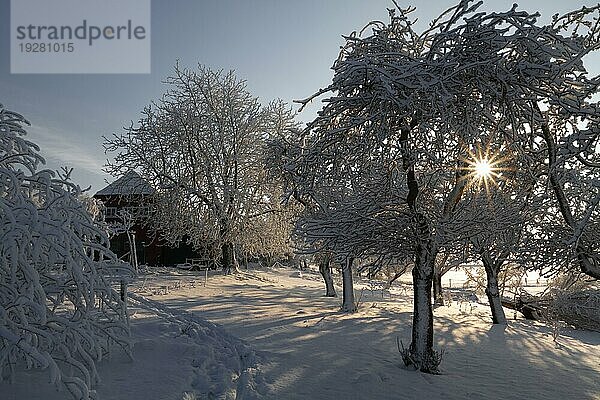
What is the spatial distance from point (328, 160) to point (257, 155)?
62.6 feet

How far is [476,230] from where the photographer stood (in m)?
8.65

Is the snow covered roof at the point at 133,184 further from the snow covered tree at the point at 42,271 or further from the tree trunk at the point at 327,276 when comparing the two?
the snow covered tree at the point at 42,271

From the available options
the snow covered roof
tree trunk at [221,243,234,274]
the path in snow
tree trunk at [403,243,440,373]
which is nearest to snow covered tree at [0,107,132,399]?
the path in snow

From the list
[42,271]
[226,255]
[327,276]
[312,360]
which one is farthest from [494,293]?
[42,271]

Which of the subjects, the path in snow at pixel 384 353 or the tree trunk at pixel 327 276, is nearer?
the path in snow at pixel 384 353

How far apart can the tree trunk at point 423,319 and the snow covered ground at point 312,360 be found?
30 cm

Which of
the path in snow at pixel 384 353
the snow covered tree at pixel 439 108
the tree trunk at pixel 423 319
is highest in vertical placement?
the snow covered tree at pixel 439 108

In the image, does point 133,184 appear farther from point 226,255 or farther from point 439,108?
point 439,108

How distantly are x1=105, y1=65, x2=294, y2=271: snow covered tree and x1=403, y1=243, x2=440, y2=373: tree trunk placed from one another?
16.7 m

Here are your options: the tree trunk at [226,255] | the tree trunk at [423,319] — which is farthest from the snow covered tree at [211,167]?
the tree trunk at [423,319]

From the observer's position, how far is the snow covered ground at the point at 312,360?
675cm

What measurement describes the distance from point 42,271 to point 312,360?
516cm

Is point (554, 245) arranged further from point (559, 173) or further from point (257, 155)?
point (257, 155)

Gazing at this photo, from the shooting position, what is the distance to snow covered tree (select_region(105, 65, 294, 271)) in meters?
26.0
